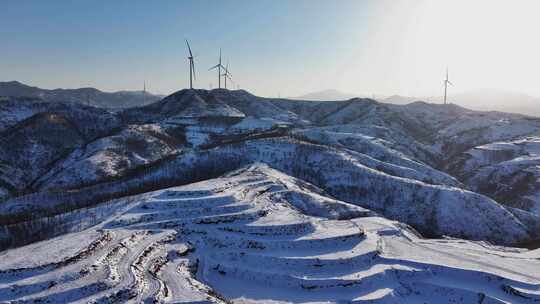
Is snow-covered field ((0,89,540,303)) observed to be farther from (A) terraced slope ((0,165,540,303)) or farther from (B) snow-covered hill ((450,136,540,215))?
(B) snow-covered hill ((450,136,540,215))

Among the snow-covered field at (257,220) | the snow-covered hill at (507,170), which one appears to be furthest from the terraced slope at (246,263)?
the snow-covered hill at (507,170)

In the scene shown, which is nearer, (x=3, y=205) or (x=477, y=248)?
(x=477, y=248)

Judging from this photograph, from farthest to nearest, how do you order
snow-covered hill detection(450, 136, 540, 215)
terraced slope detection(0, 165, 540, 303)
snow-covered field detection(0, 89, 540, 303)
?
snow-covered hill detection(450, 136, 540, 215) < snow-covered field detection(0, 89, 540, 303) < terraced slope detection(0, 165, 540, 303)

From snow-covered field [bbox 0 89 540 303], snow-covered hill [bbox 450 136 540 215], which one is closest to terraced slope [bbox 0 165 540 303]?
snow-covered field [bbox 0 89 540 303]

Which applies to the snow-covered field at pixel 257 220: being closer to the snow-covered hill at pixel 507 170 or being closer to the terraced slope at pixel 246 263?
the terraced slope at pixel 246 263

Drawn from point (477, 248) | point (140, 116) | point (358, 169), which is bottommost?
point (477, 248)

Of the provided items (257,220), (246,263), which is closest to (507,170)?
(257,220)

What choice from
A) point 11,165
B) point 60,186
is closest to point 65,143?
point 11,165

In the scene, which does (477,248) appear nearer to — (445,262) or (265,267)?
(445,262)
